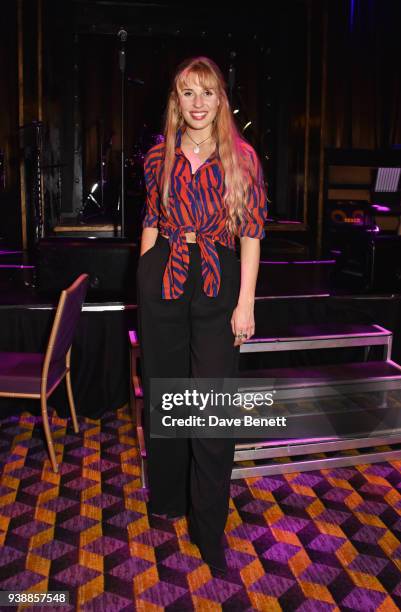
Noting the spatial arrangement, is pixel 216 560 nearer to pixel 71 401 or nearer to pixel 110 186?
pixel 71 401

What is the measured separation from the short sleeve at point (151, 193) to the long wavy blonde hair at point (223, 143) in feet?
0.22

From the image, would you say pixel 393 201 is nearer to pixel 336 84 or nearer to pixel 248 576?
pixel 336 84

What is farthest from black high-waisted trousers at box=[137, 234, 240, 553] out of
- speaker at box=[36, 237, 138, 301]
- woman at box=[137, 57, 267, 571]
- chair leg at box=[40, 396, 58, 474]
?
speaker at box=[36, 237, 138, 301]

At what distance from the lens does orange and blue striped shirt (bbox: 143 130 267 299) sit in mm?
1804

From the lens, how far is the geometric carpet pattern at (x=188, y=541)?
181 cm

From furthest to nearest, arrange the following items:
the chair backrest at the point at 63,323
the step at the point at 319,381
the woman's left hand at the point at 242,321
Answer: the step at the point at 319,381
the chair backrest at the point at 63,323
the woman's left hand at the point at 242,321

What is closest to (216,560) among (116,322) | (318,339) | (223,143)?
(318,339)

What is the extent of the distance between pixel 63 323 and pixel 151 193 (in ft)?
2.66

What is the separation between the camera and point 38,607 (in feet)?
5.72

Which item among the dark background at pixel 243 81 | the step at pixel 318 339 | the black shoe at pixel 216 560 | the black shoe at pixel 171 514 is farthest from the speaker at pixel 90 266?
the dark background at pixel 243 81

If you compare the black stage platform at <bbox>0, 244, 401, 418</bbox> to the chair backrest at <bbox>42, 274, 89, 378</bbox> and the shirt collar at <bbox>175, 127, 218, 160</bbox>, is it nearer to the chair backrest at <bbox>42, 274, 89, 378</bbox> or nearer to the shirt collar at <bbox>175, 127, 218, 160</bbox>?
the chair backrest at <bbox>42, 274, 89, 378</bbox>

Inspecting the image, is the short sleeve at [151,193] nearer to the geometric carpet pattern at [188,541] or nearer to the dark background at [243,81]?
the geometric carpet pattern at [188,541]

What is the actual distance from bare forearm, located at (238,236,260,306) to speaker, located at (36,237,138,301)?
67.9 inches

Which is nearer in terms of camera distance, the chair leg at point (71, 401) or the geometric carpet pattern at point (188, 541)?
the geometric carpet pattern at point (188, 541)
